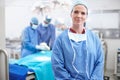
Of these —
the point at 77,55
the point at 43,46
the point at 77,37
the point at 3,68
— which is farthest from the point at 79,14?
the point at 43,46

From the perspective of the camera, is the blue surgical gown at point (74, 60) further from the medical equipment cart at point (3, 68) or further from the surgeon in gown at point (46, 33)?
the surgeon in gown at point (46, 33)

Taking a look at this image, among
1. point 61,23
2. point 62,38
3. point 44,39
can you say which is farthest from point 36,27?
point 62,38

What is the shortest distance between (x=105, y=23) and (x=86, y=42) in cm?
421

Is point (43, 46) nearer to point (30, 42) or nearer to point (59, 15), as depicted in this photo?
point (30, 42)

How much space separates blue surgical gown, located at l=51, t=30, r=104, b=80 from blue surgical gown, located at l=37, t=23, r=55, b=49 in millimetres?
2226

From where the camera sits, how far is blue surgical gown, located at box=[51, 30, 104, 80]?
1.83 meters

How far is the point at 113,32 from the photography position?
589 centimetres

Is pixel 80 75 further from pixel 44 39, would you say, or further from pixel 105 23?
pixel 105 23

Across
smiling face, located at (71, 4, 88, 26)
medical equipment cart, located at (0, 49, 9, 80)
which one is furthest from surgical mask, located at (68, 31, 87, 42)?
medical equipment cart, located at (0, 49, 9, 80)

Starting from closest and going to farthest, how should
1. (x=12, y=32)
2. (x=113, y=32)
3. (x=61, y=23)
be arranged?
(x=61, y=23) → (x=113, y=32) → (x=12, y=32)

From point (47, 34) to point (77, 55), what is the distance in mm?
2326

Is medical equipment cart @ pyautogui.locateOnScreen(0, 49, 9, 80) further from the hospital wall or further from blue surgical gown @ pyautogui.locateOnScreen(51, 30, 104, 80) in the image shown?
the hospital wall

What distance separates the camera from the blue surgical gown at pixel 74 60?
1.83 meters

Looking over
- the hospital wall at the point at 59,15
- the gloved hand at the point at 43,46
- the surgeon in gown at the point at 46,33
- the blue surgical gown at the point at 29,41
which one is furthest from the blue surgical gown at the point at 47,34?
the hospital wall at the point at 59,15
